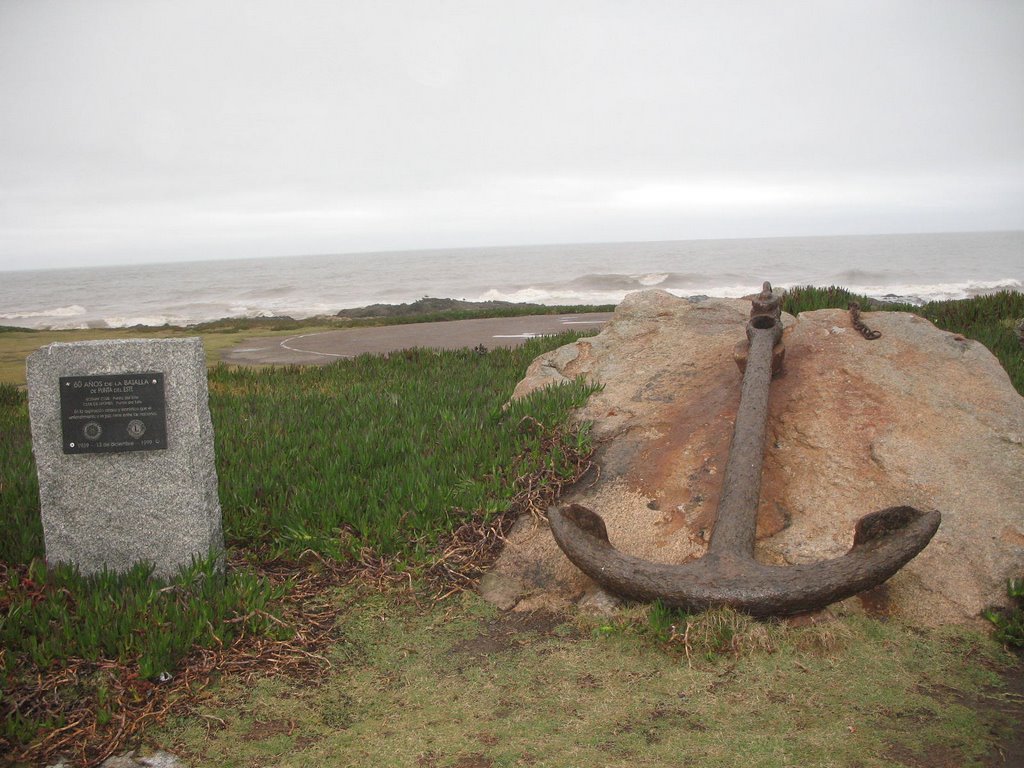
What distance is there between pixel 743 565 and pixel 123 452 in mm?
2660

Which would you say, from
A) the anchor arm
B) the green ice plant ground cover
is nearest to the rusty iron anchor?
the anchor arm

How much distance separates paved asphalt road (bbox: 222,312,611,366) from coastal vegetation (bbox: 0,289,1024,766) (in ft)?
20.2

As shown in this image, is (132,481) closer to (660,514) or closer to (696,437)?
(660,514)

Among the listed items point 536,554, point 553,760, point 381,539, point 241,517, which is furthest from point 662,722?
point 241,517

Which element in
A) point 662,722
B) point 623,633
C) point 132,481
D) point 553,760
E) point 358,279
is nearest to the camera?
point 553,760

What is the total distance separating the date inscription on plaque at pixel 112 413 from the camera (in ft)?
10.9

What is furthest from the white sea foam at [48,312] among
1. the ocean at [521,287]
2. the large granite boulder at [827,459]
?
the large granite boulder at [827,459]

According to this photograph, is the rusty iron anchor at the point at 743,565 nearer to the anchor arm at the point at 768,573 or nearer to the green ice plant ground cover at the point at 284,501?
the anchor arm at the point at 768,573

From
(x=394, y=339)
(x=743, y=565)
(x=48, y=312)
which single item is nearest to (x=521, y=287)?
(x=48, y=312)

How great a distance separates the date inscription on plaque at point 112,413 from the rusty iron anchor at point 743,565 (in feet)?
5.89

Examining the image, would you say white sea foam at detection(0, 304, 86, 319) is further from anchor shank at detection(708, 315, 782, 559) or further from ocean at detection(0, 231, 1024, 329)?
anchor shank at detection(708, 315, 782, 559)

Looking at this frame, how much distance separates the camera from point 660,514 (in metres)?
4.02

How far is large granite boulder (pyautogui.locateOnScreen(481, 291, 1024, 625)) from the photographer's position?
352 cm

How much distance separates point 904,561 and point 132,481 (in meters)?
3.20
